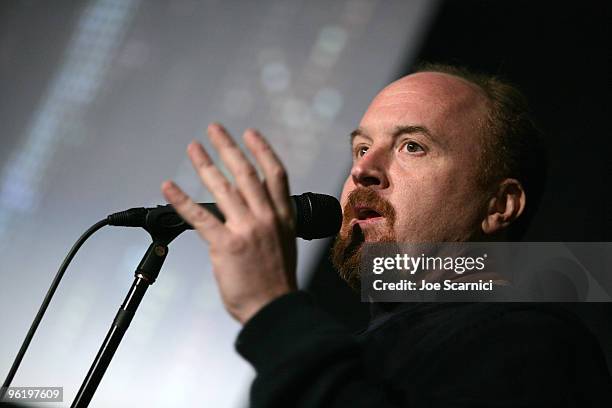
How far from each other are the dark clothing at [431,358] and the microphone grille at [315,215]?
23cm

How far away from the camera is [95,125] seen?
2.17 m

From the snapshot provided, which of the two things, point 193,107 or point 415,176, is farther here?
point 193,107

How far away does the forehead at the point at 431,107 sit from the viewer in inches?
53.7

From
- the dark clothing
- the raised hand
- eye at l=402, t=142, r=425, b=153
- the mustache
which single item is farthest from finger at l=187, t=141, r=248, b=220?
eye at l=402, t=142, r=425, b=153

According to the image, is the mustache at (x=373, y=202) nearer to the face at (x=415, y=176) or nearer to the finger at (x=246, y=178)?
the face at (x=415, y=176)

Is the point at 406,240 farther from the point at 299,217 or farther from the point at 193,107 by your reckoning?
the point at 193,107

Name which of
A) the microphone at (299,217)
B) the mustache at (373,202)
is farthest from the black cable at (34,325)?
the mustache at (373,202)

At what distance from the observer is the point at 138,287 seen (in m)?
1.01

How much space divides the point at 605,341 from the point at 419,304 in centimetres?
66

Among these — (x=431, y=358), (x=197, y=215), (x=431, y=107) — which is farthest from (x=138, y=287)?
(x=431, y=107)

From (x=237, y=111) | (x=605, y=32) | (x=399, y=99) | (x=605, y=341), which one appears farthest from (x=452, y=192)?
(x=237, y=111)

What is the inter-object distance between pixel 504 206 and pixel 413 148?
0.25 m

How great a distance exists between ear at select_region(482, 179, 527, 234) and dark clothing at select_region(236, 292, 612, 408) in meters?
0.30

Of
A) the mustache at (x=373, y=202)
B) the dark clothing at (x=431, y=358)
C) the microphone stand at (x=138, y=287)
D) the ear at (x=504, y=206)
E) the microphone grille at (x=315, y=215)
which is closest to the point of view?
the dark clothing at (x=431, y=358)
